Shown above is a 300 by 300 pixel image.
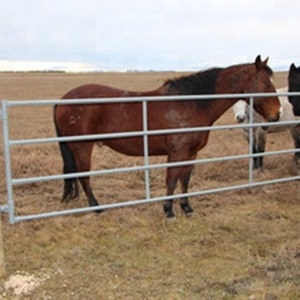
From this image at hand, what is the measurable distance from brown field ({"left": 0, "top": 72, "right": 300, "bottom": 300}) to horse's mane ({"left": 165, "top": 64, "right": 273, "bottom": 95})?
1.40 meters

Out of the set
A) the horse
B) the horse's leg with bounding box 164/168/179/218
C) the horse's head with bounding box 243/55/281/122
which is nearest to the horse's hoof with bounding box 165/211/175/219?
the horse's leg with bounding box 164/168/179/218

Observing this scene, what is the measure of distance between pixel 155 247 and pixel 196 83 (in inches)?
77.1

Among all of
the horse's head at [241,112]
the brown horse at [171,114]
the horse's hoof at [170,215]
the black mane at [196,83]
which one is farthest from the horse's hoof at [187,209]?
the horse's head at [241,112]

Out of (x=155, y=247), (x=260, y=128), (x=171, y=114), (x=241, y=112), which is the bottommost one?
(x=155, y=247)

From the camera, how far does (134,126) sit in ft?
16.1

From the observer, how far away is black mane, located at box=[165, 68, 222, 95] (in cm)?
496

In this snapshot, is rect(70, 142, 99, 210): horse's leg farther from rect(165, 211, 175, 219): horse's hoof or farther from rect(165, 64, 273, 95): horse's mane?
rect(165, 64, 273, 95): horse's mane

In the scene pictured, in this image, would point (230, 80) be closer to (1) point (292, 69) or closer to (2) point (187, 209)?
(2) point (187, 209)

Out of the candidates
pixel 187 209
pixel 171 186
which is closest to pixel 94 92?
pixel 171 186

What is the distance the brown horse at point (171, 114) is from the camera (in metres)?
4.87

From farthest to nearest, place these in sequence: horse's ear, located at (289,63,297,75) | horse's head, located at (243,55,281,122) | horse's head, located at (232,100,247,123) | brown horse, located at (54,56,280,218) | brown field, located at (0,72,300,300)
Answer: horse's head, located at (232,100,247,123)
horse's ear, located at (289,63,297,75)
horse's head, located at (243,55,281,122)
brown horse, located at (54,56,280,218)
brown field, located at (0,72,300,300)

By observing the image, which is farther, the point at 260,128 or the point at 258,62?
the point at 260,128

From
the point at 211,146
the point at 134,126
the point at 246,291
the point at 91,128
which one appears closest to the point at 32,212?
the point at 91,128

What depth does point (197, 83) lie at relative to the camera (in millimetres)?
4980
